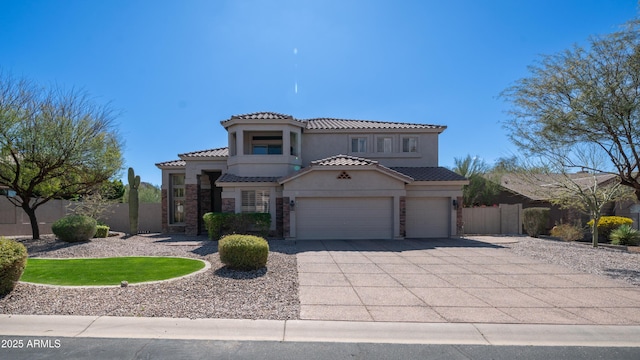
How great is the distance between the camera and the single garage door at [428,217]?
58.6ft

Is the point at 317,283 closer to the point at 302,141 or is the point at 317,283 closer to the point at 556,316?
the point at 556,316

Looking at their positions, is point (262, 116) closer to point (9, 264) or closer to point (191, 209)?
point (191, 209)

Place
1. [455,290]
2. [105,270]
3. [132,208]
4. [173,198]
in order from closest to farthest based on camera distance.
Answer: [455,290]
[105,270]
[132,208]
[173,198]

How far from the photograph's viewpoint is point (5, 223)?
64.6ft

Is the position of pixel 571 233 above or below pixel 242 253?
below

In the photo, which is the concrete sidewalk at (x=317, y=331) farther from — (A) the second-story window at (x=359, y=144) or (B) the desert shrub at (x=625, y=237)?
(A) the second-story window at (x=359, y=144)

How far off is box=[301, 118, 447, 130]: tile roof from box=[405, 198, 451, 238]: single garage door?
15.5 feet

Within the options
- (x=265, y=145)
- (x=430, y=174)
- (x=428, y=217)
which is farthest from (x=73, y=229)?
(x=430, y=174)

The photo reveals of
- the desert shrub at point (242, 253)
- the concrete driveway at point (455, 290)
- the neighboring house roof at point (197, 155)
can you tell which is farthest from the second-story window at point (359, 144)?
the desert shrub at point (242, 253)

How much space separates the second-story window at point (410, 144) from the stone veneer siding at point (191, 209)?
12390mm

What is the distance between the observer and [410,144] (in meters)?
20.2

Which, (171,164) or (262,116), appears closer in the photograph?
(262,116)

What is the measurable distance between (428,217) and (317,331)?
13.7 metres

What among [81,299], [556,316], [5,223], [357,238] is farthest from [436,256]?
[5,223]
